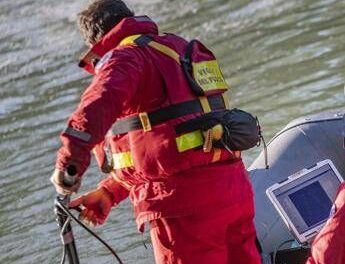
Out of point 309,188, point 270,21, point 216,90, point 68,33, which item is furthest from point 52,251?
point 68,33

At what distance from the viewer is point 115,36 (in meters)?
3.54

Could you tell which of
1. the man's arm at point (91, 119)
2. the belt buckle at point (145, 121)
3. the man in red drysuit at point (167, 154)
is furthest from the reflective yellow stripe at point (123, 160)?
the man's arm at point (91, 119)

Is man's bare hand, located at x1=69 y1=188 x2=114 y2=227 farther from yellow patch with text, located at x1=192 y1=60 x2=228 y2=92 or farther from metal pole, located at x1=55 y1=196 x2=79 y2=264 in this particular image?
yellow patch with text, located at x1=192 y1=60 x2=228 y2=92

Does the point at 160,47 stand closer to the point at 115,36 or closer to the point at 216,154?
Answer: the point at 115,36

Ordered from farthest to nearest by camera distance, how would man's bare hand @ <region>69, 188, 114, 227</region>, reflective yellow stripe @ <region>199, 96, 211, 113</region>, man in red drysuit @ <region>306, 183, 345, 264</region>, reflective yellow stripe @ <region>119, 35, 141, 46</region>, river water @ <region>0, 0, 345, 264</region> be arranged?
river water @ <region>0, 0, 345, 264</region>, man's bare hand @ <region>69, 188, 114, 227</region>, reflective yellow stripe @ <region>199, 96, 211, 113</region>, reflective yellow stripe @ <region>119, 35, 141, 46</region>, man in red drysuit @ <region>306, 183, 345, 264</region>

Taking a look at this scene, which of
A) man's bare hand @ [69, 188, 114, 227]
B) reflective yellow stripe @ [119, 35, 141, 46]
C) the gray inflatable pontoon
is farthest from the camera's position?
the gray inflatable pontoon

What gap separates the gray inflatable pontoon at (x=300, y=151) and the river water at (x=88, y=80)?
1.14m

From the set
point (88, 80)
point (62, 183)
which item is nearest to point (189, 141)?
point (62, 183)

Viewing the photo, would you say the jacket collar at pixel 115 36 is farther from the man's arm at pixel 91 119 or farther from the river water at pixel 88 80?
the river water at pixel 88 80

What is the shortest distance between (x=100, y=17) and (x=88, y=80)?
21.8 feet

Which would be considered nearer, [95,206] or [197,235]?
[197,235]

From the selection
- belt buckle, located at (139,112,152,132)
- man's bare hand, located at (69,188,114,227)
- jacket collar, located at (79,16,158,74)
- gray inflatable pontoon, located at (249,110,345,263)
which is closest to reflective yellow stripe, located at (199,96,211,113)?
belt buckle, located at (139,112,152,132)

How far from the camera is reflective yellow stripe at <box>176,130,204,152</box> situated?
352cm

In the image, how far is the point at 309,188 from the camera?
4309 millimetres
